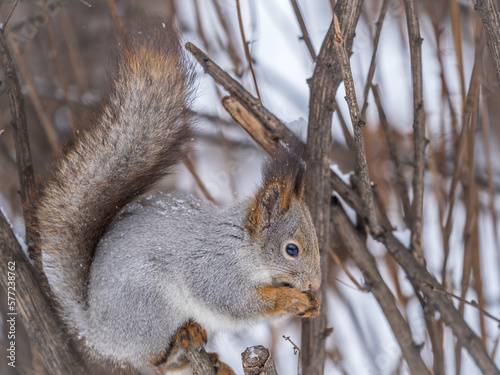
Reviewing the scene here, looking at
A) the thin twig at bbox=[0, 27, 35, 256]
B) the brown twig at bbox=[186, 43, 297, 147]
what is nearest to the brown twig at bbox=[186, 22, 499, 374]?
the brown twig at bbox=[186, 43, 297, 147]

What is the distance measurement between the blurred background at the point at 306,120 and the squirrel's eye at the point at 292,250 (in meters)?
0.24

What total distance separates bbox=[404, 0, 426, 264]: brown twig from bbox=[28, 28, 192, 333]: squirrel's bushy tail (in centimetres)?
57

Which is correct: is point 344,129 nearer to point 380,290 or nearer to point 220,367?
point 380,290

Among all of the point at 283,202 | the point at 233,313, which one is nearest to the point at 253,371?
the point at 233,313

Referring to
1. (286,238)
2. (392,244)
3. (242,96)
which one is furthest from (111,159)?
(392,244)

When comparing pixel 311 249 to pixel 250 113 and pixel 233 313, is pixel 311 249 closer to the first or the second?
pixel 233 313

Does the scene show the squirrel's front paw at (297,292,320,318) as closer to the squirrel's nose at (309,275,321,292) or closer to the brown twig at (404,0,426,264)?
the squirrel's nose at (309,275,321,292)

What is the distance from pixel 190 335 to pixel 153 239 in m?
0.27

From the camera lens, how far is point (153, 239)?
4.81 ft

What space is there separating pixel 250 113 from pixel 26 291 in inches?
29.4

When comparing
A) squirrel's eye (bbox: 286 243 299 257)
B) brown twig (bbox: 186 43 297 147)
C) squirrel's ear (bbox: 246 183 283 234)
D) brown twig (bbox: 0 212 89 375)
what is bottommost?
brown twig (bbox: 0 212 89 375)

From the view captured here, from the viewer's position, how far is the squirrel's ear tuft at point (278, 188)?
142 centimetres

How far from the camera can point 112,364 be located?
1585 millimetres

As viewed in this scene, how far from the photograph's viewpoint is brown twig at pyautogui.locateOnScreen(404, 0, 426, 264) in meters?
1.41
